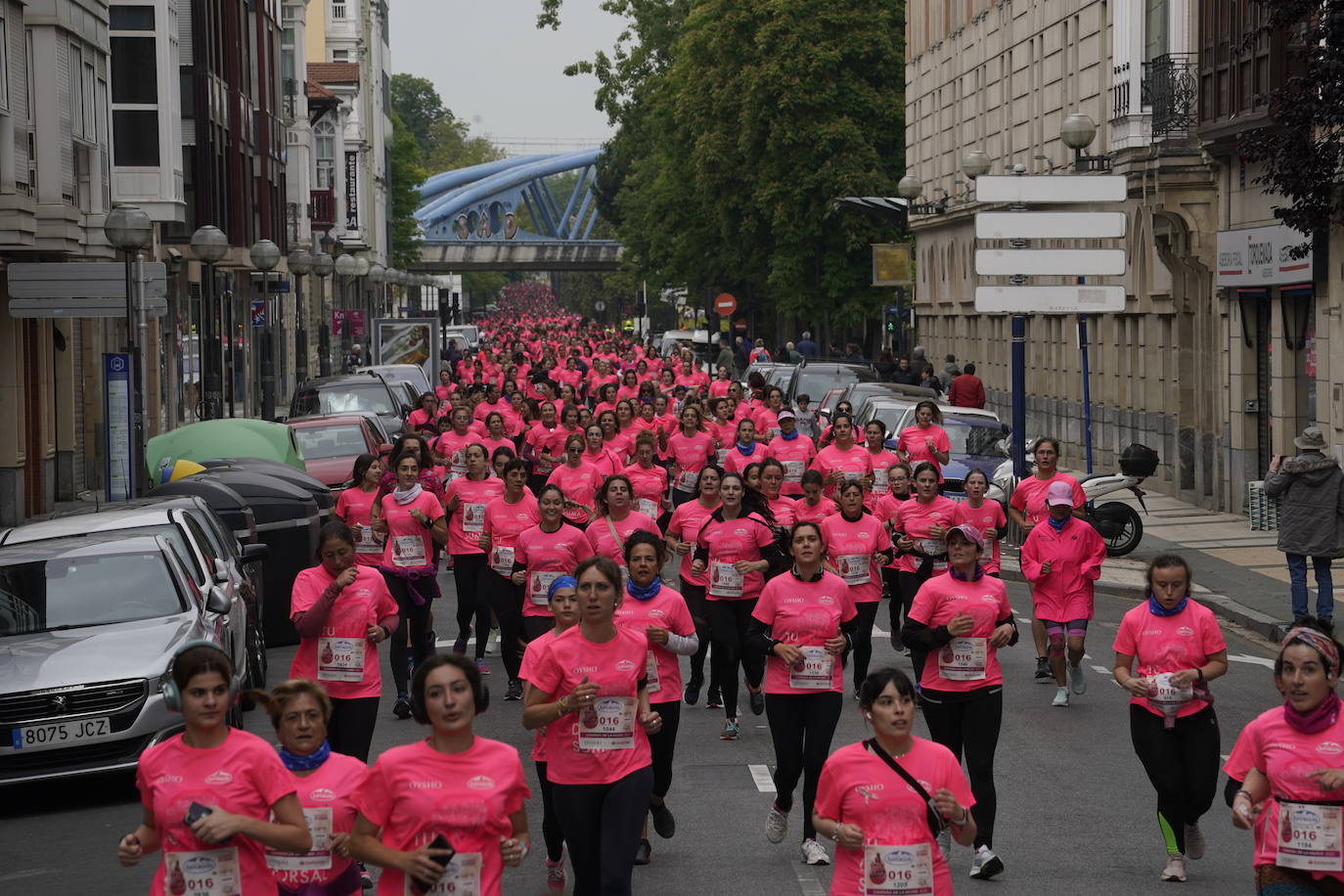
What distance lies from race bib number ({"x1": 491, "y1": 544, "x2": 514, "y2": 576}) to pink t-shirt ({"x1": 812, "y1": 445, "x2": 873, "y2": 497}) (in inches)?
174

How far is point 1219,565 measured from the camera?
77.9ft

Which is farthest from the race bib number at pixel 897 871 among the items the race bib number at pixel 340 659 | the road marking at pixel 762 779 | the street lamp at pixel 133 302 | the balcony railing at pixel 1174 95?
the balcony railing at pixel 1174 95

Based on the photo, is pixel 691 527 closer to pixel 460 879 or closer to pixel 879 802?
pixel 879 802

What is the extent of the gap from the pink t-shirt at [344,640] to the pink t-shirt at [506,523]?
3.70m

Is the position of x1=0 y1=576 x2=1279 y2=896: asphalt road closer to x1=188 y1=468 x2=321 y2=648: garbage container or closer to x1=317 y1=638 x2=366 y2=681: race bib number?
x1=317 y1=638 x2=366 y2=681: race bib number

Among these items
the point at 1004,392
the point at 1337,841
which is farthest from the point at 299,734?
the point at 1004,392

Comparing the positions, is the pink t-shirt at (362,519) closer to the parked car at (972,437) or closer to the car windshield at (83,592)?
the car windshield at (83,592)

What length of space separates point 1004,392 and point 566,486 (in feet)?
105

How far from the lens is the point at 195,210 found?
144ft

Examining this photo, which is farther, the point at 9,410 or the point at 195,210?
the point at 195,210

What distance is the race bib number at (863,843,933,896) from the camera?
705cm

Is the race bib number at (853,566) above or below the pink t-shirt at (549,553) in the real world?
below

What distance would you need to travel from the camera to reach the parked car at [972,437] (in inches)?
1038

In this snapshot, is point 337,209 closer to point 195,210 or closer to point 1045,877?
point 195,210
